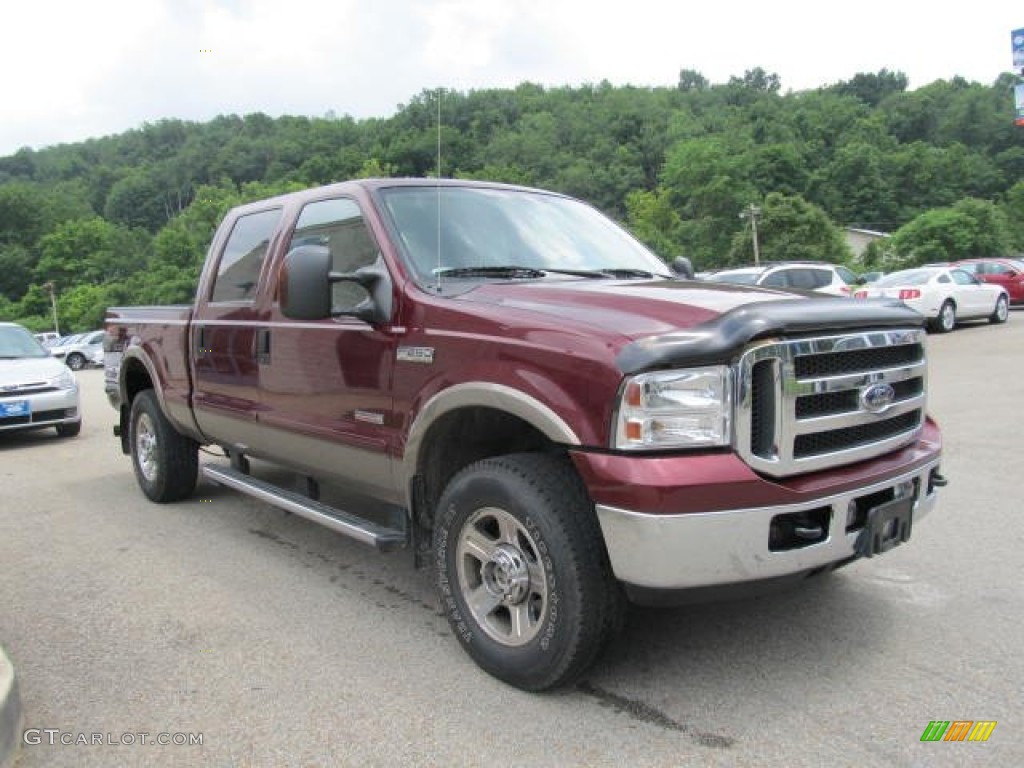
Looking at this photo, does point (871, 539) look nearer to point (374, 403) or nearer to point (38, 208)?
point (374, 403)

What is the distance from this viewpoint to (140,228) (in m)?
92.8

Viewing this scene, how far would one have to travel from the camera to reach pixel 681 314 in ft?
9.56

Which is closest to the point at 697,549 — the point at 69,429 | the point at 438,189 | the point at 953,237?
the point at 438,189

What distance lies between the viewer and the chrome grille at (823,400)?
2.76m

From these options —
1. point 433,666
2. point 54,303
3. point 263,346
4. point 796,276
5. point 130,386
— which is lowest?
point 54,303

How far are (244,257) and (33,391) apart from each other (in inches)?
240

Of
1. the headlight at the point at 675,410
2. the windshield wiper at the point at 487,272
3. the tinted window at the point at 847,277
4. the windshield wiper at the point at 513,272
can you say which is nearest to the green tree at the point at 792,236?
the tinted window at the point at 847,277

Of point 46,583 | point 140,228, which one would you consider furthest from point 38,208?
point 46,583

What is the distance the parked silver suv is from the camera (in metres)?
16.9

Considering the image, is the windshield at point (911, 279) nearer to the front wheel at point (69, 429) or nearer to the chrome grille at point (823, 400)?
the front wheel at point (69, 429)

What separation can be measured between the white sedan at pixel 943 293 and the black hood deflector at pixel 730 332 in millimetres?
16342

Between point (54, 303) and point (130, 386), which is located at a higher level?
point (130, 386)

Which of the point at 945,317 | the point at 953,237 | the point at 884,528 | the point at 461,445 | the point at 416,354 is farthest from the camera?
the point at 953,237

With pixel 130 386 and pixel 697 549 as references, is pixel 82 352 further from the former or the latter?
pixel 697 549
